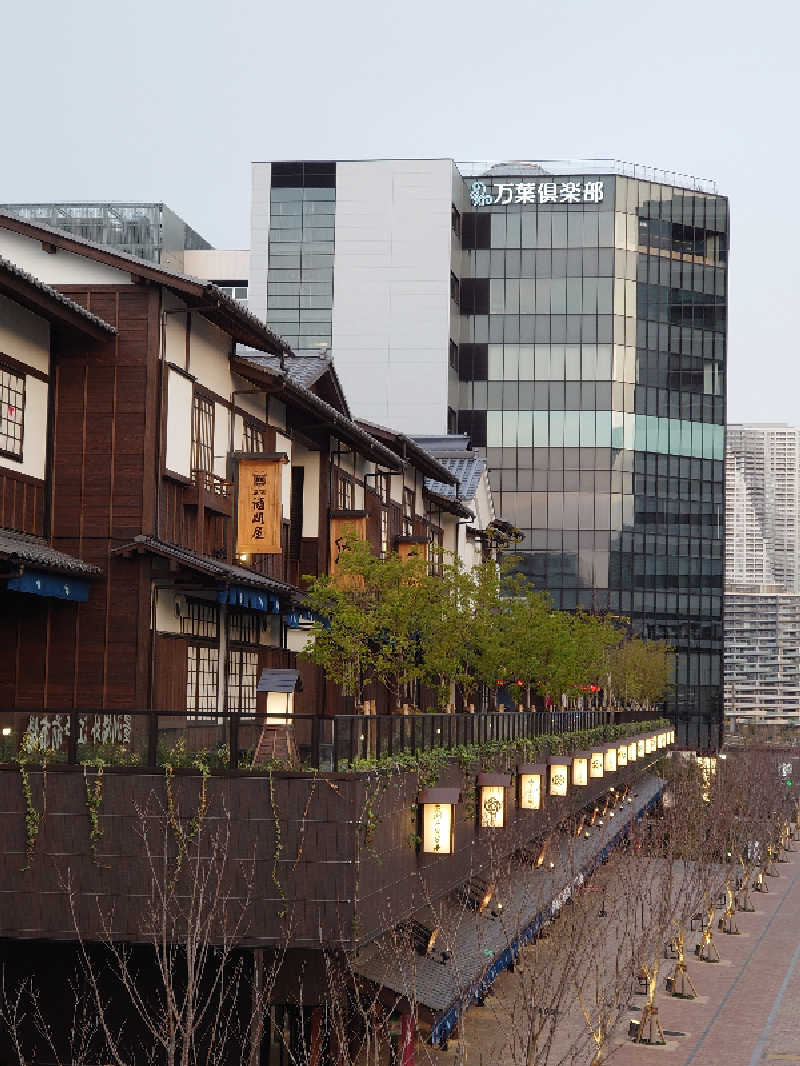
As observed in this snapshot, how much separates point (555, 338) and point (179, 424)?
313 feet

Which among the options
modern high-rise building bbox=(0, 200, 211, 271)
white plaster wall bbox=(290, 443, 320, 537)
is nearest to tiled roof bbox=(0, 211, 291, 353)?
white plaster wall bbox=(290, 443, 320, 537)

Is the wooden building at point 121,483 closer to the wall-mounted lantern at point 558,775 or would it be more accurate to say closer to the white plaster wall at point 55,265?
the white plaster wall at point 55,265

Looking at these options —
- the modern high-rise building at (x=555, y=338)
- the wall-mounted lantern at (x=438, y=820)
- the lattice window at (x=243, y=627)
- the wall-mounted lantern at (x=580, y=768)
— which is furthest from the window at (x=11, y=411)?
the modern high-rise building at (x=555, y=338)

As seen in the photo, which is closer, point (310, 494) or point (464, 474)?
point (310, 494)

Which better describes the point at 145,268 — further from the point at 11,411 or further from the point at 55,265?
the point at 11,411

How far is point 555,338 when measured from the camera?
122688 mm

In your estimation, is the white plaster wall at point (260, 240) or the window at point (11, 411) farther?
the white plaster wall at point (260, 240)

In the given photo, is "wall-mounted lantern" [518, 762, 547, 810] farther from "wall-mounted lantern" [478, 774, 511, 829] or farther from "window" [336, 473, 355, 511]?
"window" [336, 473, 355, 511]

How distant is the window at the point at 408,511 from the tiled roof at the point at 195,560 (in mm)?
21493

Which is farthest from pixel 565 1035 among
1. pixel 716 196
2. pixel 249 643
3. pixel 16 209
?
pixel 16 209

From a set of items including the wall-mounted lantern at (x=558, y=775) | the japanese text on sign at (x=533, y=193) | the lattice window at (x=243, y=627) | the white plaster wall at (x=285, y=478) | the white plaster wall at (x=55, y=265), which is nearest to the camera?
the white plaster wall at (x=55, y=265)

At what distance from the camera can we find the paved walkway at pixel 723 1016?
31562 millimetres

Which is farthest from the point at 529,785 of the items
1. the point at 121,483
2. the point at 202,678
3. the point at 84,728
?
the point at 84,728

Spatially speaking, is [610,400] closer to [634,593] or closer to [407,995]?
[634,593]
